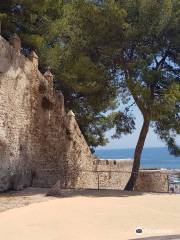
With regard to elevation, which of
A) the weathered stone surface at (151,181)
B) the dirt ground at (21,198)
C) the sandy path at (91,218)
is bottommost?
the sandy path at (91,218)

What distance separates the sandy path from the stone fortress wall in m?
2.24

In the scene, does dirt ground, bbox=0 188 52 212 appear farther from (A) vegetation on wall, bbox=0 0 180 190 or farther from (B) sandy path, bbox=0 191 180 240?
(A) vegetation on wall, bbox=0 0 180 190

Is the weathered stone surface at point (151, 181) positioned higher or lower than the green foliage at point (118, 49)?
lower

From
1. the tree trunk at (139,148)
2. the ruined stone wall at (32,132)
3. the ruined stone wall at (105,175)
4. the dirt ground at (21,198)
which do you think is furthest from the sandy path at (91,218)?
the ruined stone wall at (105,175)

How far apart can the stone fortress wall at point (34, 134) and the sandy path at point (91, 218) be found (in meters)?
2.24

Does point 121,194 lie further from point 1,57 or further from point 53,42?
point 53,42

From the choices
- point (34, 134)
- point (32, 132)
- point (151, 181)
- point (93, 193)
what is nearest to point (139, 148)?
point (93, 193)

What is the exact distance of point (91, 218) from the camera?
1100cm

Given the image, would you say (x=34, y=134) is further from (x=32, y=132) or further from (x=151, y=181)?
(x=151, y=181)

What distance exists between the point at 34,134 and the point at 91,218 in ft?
21.7

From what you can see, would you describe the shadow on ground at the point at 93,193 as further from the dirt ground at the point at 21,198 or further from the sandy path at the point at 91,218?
the dirt ground at the point at 21,198

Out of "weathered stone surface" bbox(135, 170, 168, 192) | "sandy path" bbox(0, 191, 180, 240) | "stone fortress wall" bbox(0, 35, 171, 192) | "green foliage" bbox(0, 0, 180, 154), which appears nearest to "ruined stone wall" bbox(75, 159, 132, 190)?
"stone fortress wall" bbox(0, 35, 171, 192)

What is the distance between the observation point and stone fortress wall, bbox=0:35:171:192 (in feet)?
48.0

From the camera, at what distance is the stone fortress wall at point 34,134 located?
14.6 metres
